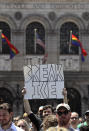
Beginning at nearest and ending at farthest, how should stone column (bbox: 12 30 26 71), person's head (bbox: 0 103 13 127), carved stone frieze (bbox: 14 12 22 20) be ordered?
person's head (bbox: 0 103 13 127) < stone column (bbox: 12 30 26 71) < carved stone frieze (bbox: 14 12 22 20)

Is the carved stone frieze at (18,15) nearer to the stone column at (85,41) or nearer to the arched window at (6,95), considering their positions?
the stone column at (85,41)

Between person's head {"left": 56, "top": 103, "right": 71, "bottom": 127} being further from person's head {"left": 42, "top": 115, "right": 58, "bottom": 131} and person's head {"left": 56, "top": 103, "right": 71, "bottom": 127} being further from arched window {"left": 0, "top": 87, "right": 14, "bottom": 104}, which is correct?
arched window {"left": 0, "top": 87, "right": 14, "bottom": 104}

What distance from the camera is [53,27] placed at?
3078 cm

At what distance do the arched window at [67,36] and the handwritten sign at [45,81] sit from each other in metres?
17.8

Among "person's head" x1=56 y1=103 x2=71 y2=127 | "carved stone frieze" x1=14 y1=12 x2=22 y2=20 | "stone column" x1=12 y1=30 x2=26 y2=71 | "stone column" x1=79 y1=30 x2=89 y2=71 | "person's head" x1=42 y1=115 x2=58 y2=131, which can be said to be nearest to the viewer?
"person's head" x1=56 y1=103 x2=71 y2=127

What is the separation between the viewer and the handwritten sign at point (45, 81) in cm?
1271

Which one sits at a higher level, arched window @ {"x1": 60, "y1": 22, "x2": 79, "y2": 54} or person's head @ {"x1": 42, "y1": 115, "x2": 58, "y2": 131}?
arched window @ {"x1": 60, "y1": 22, "x2": 79, "y2": 54}

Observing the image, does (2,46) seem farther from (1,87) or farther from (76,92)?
(76,92)

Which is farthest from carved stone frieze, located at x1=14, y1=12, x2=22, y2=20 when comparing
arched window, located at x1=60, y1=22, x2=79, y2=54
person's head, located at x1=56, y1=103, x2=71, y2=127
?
person's head, located at x1=56, y1=103, x2=71, y2=127

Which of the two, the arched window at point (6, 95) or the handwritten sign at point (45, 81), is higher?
the handwritten sign at point (45, 81)

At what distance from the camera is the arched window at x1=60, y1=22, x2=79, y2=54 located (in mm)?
30828

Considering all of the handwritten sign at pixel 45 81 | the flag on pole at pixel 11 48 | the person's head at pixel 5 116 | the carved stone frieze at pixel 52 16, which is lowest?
the person's head at pixel 5 116

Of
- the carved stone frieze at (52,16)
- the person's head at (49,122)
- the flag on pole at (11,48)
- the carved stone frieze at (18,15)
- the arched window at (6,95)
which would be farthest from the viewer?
the carved stone frieze at (52,16)

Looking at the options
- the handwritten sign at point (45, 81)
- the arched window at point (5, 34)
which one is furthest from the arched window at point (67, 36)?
the handwritten sign at point (45, 81)
